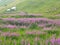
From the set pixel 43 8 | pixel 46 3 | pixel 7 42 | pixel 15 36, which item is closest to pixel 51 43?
pixel 7 42

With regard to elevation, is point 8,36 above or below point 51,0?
above

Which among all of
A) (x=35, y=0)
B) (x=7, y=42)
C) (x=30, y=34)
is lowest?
(x=35, y=0)

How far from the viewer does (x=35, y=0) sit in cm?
8225

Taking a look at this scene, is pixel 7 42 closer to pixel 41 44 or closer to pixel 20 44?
pixel 20 44

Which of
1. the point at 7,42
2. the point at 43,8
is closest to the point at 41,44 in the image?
the point at 7,42

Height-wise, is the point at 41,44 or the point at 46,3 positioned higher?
the point at 41,44

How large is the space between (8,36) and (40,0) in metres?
66.0

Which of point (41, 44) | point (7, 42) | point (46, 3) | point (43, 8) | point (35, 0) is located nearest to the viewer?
point (41, 44)

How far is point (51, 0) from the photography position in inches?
3108

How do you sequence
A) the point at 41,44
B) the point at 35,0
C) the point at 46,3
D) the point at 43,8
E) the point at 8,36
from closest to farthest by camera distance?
the point at 41,44 → the point at 8,36 → the point at 43,8 → the point at 46,3 → the point at 35,0

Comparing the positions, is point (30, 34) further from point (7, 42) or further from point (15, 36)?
point (7, 42)

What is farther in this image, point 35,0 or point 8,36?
point 35,0

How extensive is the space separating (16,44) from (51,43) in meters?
1.71

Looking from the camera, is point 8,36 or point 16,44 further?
point 8,36
